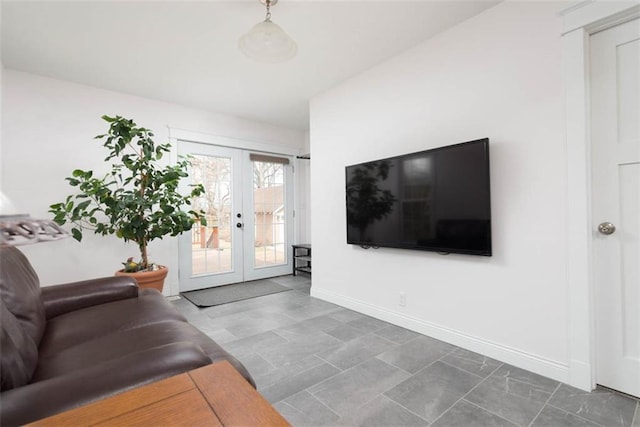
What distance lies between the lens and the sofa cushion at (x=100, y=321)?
1.44 meters

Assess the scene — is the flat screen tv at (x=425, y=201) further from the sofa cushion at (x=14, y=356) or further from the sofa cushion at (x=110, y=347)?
the sofa cushion at (x=14, y=356)

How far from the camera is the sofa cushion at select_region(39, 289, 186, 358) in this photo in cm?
144

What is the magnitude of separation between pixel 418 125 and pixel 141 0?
233 centimetres

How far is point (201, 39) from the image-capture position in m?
2.53

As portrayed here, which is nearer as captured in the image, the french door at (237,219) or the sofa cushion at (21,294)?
the sofa cushion at (21,294)

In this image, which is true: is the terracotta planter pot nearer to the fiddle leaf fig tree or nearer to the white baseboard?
the fiddle leaf fig tree

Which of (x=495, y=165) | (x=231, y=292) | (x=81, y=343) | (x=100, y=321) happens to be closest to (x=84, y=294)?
(x=100, y=321)

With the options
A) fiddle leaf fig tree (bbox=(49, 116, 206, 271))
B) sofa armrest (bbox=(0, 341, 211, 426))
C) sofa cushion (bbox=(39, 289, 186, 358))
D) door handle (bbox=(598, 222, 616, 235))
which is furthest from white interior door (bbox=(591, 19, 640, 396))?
fiddle leaf fig tree (bbox=(49, 116, 206, 271))

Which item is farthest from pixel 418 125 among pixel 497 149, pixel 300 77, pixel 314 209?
pixel 314 209

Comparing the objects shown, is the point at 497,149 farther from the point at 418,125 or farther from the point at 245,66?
the point at 245,66

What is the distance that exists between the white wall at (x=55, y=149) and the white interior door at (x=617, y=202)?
436cm

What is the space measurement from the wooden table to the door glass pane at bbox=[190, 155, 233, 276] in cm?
368

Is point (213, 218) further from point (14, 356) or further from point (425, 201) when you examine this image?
point (14, 356)

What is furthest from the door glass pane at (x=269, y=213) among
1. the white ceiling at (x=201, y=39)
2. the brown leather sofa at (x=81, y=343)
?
the brown leather sofa at (x=81, y=343)
